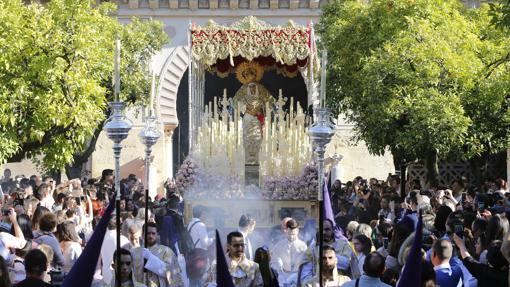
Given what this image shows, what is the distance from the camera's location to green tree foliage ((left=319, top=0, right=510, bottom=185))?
986 inches

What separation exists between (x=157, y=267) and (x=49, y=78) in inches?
454

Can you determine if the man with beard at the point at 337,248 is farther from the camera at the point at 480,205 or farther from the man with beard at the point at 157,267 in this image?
the camera at the point at 480,205

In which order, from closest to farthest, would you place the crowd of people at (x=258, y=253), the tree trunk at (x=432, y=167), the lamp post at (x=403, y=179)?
the crowd of people at (x=258, y=253)
the lamp post at (x=403, y=179)
the tree trunk at (x=432, y=167)

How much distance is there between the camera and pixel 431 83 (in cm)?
2533

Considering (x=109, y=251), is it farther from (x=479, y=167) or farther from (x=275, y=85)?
(x=275, y=85)

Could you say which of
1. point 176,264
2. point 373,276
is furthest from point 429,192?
point 373,276

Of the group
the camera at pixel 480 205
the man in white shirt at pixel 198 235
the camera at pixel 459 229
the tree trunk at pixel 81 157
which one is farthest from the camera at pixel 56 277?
the tree trunk at pixel 81 157

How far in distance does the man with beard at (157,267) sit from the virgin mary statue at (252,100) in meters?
14.0

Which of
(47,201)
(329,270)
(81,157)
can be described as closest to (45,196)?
(47,201)

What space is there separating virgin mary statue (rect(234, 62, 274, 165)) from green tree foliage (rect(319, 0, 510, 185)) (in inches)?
91.1

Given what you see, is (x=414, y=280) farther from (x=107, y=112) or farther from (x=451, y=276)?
(x=107, y=112)

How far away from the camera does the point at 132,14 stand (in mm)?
37156

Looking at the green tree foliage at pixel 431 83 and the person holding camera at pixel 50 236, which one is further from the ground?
the green tree foliage at pixel 431 83

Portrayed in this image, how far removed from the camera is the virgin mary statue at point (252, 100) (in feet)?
87.3
